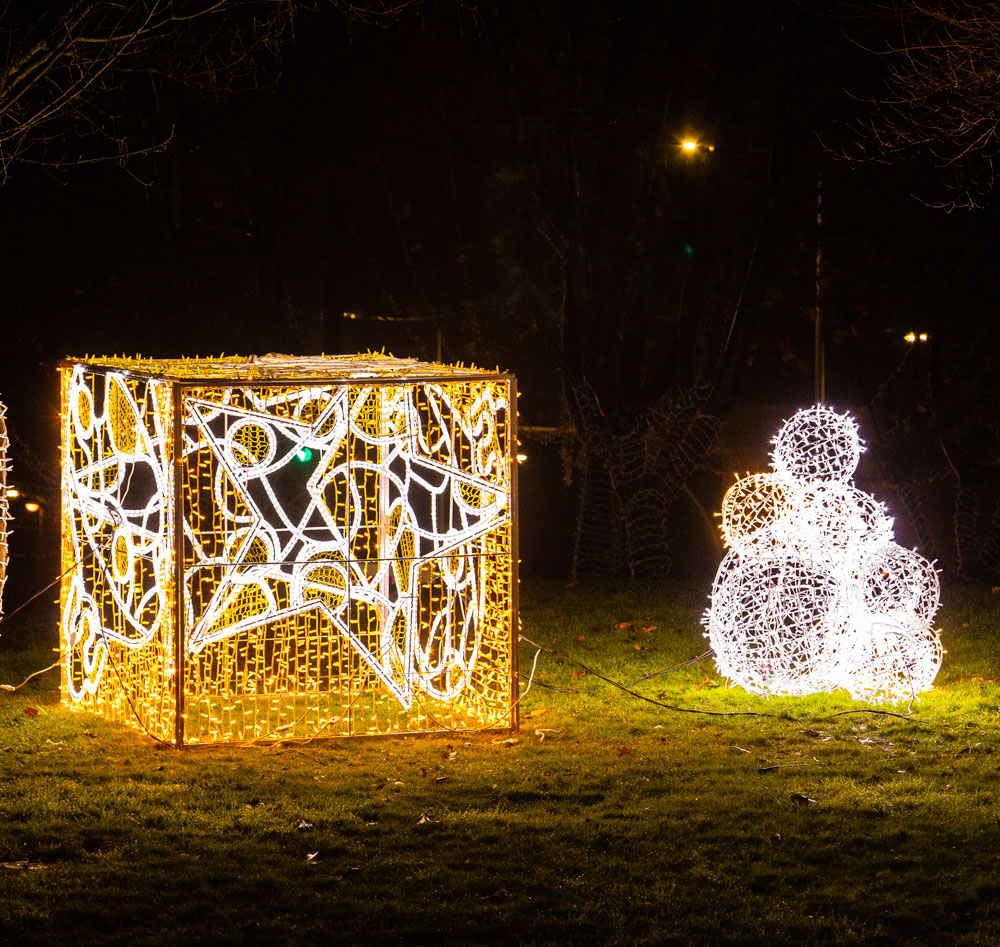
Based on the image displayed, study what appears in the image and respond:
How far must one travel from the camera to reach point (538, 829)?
7.15 meters

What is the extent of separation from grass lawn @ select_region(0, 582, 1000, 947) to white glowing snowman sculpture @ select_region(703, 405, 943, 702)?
0.26 meters

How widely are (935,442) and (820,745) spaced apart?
35.7 ft

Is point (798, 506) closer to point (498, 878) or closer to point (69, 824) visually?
point (498, 878)

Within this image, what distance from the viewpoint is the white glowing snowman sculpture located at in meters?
9.84

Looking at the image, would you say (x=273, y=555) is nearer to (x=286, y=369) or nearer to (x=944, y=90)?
(x=286, y=369)

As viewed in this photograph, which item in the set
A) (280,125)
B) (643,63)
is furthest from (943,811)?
(280,125)

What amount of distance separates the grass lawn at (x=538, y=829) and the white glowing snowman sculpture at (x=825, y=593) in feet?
0.86

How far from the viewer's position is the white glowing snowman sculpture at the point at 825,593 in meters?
9.84

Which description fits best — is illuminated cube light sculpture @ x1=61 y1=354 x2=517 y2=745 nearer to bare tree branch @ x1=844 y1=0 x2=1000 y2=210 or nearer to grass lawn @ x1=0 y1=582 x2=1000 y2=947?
grass lawn @ x1=0 y1=582 x2=1000 y2=947

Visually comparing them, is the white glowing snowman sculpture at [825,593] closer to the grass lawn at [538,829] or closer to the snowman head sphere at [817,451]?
the snowman head sphere at [817,451]

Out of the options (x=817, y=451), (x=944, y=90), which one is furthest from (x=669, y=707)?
(x=944, y=90)

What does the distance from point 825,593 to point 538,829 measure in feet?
11.8

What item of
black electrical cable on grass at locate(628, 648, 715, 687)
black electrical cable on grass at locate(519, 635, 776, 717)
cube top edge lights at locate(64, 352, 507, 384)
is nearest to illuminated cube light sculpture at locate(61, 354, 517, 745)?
cube top edge lights at locate(64, 352, 507, 384)

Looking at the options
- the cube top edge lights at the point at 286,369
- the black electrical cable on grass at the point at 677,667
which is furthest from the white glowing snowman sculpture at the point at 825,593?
the cube top edge lights at the point at 286,369
